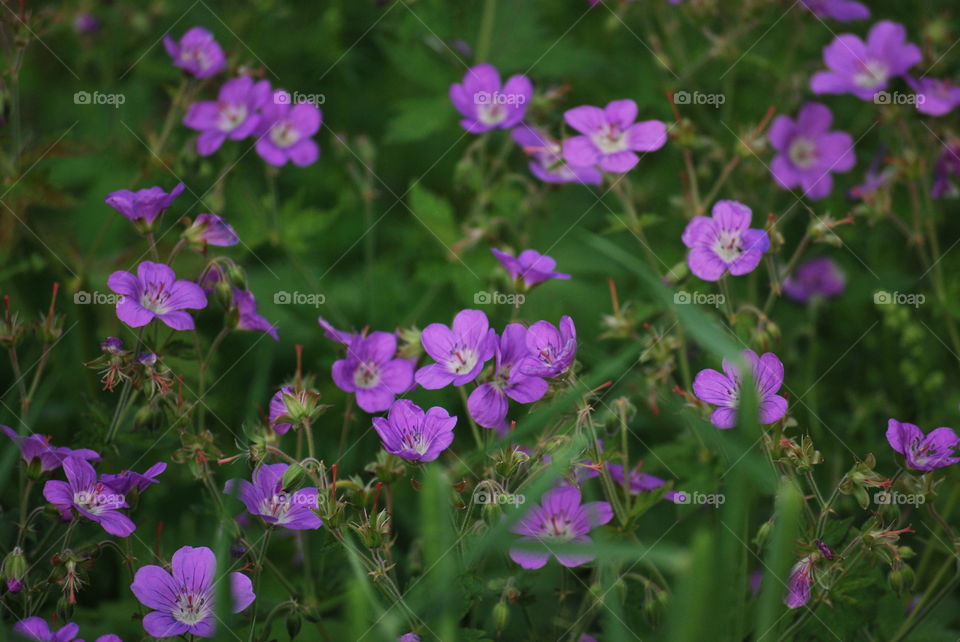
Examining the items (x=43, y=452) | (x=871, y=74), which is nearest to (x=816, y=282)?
(x=871, y=74)

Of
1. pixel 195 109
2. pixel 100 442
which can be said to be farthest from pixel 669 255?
pixel 100 442

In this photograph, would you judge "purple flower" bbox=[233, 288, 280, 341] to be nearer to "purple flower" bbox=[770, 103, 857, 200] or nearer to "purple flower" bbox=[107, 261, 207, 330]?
"purple flower" bbox=[107, 261, 207, 330]

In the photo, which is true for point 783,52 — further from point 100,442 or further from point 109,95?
point 100,442

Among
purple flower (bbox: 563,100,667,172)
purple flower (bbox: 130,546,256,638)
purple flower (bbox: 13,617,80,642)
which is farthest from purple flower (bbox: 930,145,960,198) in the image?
purple flower (bbox: 13,617,80,642)

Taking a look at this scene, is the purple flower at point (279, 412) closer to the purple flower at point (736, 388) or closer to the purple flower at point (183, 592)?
the purple flower at point (183, 592)

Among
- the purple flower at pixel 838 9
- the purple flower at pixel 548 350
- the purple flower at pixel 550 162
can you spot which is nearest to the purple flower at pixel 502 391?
the purple flower at pixel 548 350

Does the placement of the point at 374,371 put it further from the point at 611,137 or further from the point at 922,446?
the point at 922,446

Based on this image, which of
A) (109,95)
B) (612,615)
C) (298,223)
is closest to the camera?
(612,615)
